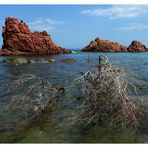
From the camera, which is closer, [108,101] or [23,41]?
[108,101]

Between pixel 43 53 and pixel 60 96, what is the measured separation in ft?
184

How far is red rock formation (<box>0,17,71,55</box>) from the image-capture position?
7612cm

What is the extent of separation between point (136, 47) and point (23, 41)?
38203 mm

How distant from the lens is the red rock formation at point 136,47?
101188 millimetres

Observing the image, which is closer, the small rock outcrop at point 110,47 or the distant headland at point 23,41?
the distant headland at point 23,41

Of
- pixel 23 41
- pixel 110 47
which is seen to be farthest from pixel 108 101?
pixel 110 47

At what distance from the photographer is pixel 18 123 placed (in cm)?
1650

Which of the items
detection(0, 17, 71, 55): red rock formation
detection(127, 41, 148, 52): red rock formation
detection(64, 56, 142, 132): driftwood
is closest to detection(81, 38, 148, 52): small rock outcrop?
detection(127, 41, 148, 52): red rock formation

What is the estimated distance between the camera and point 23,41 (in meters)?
76.6

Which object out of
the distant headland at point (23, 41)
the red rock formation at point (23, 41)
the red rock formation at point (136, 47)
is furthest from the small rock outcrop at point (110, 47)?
the red rock formation at point (23, 41)

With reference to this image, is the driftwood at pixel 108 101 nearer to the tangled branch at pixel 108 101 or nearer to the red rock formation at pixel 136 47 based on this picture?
the tangled branch at pixel 108 101

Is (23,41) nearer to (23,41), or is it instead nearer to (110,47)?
(23,41)

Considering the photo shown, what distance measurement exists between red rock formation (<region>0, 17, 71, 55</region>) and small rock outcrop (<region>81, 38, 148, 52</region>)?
59.5ft

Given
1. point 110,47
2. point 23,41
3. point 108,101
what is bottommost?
point 108,101
